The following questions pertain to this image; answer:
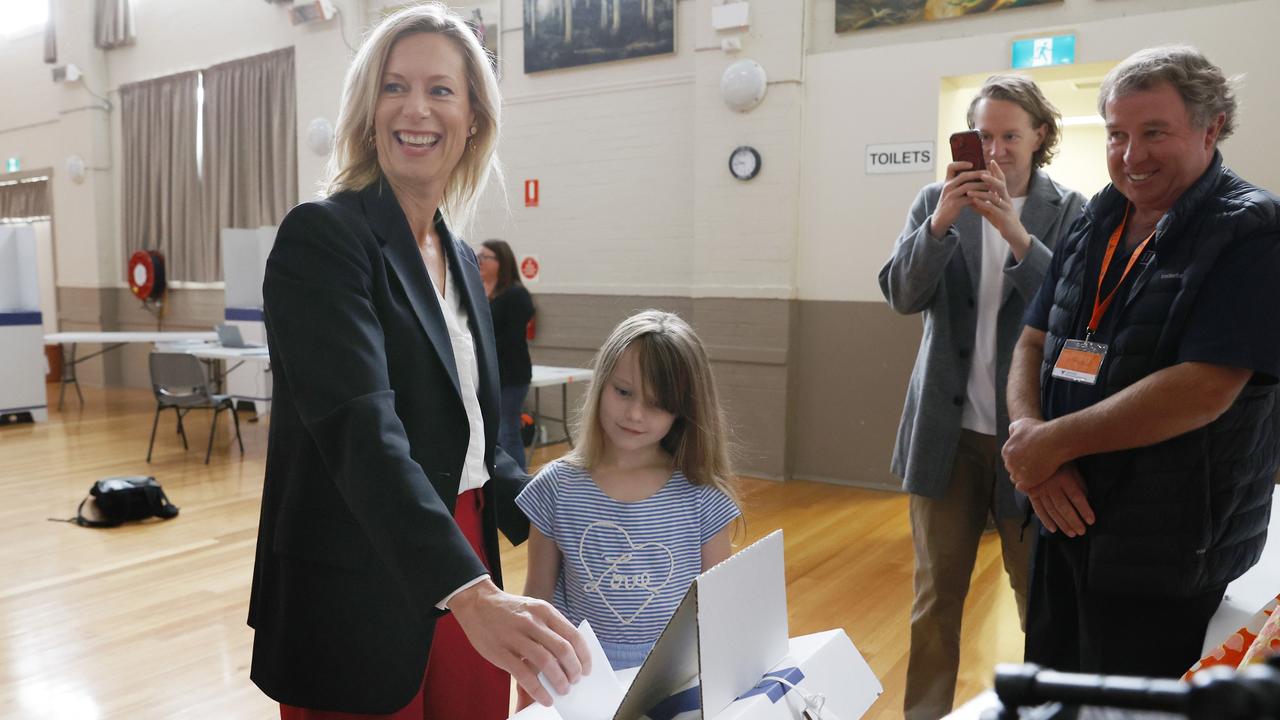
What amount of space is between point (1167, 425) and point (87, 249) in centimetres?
1190

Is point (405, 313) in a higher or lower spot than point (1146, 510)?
higher

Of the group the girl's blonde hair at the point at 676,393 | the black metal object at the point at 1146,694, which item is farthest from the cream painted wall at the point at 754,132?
the black metal object at the point at 1146,694

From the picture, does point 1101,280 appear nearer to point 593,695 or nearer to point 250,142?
point 593,695

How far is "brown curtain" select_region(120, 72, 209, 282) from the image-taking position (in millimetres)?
9742

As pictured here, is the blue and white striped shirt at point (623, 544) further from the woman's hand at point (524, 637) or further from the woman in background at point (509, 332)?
the woman in background at point (509, 332)

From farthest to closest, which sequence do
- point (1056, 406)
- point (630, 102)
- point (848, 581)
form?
point (630, 102)
point (848, 581)
point (1056, 406)

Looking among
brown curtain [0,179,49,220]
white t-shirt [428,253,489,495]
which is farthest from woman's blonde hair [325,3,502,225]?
brown curtain [0,179,49,220]

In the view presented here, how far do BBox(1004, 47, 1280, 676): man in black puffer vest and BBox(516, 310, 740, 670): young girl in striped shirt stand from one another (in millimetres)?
623

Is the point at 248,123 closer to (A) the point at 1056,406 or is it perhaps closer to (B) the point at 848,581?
(B) the point at 848,581

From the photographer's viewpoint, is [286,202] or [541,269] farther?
[286,202]

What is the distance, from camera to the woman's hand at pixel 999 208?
221 cm

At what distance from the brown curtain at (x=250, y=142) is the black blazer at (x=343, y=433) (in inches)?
321

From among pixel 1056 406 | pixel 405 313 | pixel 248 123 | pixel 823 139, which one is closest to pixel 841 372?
pixel 823 139

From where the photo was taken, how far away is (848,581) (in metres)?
4.09
